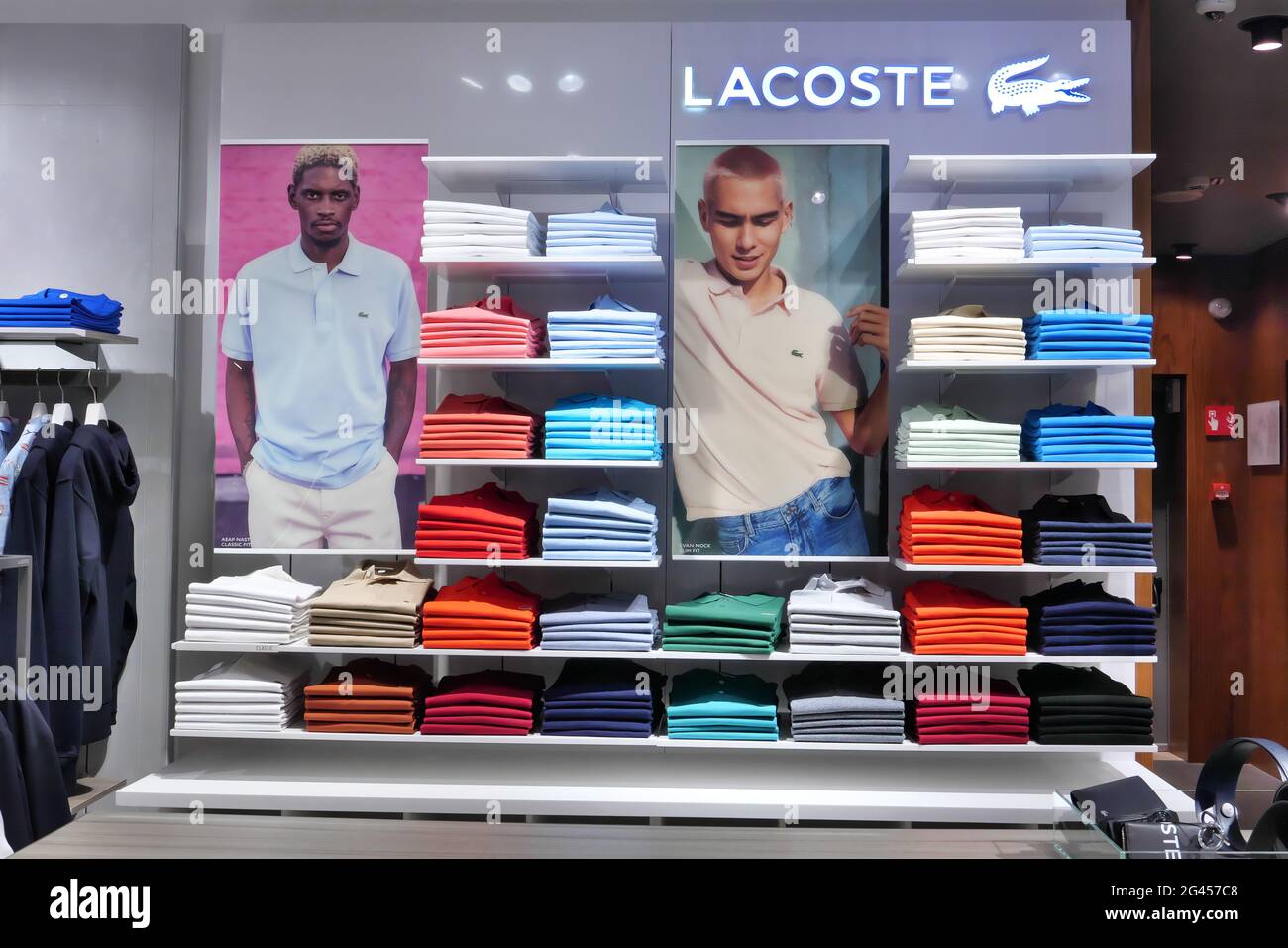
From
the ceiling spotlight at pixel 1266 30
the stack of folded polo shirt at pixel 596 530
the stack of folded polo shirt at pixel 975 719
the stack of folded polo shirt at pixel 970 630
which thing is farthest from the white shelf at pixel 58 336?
the ceiling spotlight at pixel 1266 30

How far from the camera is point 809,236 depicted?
3736 millimetres

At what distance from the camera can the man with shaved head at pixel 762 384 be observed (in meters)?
3.70

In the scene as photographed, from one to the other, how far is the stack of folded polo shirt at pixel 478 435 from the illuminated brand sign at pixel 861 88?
1449mm

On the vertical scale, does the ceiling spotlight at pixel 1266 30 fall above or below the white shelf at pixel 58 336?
above

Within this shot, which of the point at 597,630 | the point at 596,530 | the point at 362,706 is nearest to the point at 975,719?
the point at 597,630

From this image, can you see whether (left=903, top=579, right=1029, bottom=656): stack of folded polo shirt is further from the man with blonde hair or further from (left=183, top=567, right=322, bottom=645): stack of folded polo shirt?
(left=183, top=567, right=322, bottom=645): stack of folded polo shirt

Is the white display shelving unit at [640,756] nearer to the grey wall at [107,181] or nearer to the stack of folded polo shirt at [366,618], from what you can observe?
the stack of folded polo shirt at [366,618]

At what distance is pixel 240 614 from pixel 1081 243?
3210 mm

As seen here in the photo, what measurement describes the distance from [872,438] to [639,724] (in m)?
1.34

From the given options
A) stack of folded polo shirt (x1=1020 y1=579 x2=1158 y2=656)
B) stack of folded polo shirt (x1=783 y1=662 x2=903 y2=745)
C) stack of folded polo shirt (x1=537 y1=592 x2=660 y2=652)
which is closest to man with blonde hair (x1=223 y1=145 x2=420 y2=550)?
stack of folded polo shirt (x1=537 y1=592 x2=660 y2=652)

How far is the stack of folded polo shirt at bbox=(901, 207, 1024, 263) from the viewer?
342 cm

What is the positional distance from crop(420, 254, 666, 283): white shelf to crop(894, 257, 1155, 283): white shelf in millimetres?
922

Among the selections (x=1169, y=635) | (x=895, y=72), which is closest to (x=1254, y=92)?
(x=895, y=72)
